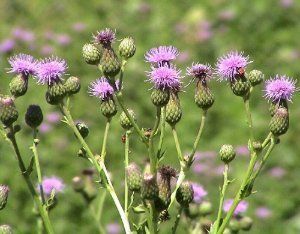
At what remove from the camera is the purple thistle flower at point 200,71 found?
312cm

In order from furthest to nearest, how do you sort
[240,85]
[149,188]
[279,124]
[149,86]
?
[149,86], [240,85], [279,124], [149,188]

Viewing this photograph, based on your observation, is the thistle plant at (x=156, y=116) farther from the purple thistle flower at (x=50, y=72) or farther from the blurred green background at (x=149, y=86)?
the blurred green background at (x=149, y=86)

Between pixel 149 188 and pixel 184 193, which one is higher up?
pixel 184 193

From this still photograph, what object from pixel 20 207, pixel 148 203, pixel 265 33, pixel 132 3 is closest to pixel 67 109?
pixel 148 203

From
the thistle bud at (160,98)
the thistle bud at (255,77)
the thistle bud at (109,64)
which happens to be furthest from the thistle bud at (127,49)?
the thistle bud at (255,77)

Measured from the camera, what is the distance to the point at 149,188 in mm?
2688

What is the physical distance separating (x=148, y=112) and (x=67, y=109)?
4996 millimetres

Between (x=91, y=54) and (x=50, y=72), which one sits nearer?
(x=91, y=54)

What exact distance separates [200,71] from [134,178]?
0.62 m

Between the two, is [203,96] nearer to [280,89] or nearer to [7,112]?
[280,89]

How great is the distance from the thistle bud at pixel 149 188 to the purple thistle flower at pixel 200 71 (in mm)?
622

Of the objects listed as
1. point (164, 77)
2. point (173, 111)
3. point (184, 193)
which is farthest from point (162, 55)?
point (184, 193)

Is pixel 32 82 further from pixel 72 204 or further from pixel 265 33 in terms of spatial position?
pixel 265 33

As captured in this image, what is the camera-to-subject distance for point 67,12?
10883 mm
